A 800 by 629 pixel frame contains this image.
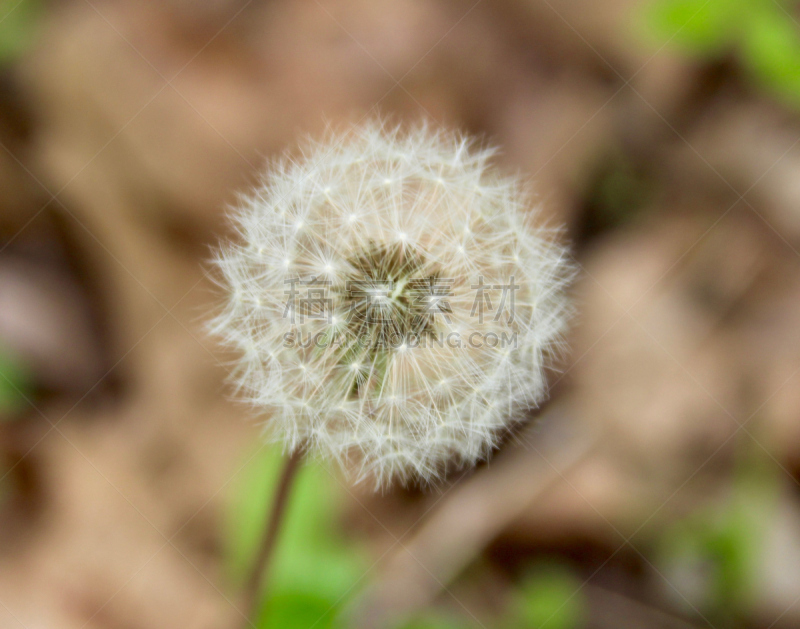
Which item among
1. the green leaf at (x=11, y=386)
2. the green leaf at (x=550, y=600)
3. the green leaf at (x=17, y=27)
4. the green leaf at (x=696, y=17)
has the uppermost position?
the green leaf at (x=696, y=17)

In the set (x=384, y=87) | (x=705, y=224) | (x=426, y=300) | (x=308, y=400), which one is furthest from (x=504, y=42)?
(x=308, y=400)

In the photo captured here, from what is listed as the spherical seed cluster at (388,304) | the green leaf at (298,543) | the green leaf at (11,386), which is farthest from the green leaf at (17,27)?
the green leaf at (298,543)

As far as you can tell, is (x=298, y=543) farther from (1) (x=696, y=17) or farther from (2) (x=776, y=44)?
(2) (x=776, y=44)

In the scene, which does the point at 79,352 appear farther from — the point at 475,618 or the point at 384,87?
the point at 475,618

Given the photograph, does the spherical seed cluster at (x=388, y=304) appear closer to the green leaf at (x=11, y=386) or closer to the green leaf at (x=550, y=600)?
the green leaf at (x=550, y=600)

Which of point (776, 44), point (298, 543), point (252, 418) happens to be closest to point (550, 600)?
point (298, 543)

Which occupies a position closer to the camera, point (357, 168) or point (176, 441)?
point (357, 168)
